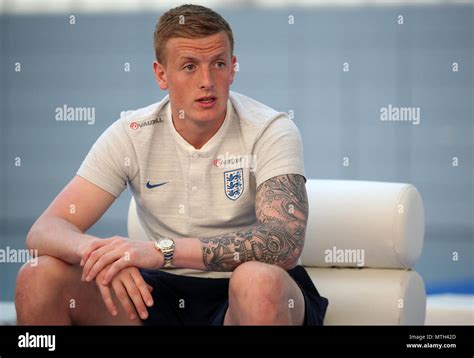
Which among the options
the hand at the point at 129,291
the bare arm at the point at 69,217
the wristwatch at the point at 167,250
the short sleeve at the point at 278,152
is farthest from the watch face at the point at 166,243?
the short sleeve at the point at 278,152

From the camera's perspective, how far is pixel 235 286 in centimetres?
223

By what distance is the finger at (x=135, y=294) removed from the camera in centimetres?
230

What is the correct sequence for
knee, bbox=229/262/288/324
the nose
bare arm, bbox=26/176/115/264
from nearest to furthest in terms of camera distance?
knee, bbox=229/262/288/324, bare arm, bbox=26/176/115/264, the nose

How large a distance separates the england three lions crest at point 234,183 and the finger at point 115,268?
16.9 inches

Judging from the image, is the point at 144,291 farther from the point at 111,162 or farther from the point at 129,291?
the point at 111,162

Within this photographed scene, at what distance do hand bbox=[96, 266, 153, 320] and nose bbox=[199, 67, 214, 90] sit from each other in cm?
58

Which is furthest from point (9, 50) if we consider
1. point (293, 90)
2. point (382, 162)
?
point (382, 162)

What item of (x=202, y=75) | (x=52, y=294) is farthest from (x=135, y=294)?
(x=202, y=75)

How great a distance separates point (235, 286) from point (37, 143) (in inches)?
237

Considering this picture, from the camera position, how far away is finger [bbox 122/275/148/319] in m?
2.30

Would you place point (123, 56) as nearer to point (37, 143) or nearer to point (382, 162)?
point (37, 143)

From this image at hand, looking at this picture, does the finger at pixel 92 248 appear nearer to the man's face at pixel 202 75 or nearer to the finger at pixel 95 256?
the finger at pixel 95 256

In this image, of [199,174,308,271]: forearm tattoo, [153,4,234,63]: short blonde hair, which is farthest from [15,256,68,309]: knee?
[153,4,234,63]: short blonde hair

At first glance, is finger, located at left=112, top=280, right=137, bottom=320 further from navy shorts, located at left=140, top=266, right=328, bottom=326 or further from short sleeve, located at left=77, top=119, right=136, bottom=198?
short sleeve, located at left=77, top=119, right=136, bottom=198
